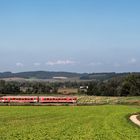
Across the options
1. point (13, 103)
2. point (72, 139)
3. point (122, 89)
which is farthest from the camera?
point (122, 89)

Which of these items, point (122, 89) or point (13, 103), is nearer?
point (13, 103)

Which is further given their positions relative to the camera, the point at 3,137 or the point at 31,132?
the point at 31,132

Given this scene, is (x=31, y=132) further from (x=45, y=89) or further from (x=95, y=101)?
(x=45, y=89)

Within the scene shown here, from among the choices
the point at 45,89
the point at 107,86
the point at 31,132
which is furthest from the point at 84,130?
the point at 45,89

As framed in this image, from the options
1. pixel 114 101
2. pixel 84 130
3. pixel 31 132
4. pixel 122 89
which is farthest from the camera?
pixel 122 89

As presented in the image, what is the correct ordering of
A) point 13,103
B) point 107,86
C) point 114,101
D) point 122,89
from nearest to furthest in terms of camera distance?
point 13,103 → point 114,101 → point 122,89 → point 107,86

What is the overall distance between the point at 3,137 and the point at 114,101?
76212 millimetres

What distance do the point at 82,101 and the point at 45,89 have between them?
86549 millimetres

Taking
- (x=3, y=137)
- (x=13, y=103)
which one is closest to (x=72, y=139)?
(x=3, y=137)

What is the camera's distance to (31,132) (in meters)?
33.6

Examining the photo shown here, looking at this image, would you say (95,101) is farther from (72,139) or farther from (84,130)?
(72,139)

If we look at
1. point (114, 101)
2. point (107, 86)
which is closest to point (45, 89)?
point (107, 86)

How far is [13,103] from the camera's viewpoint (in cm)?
9762

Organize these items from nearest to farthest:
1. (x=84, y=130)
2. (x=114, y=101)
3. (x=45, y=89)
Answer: (x=84, y=130) < (x=114, y=101) < (x=45, y=89)
